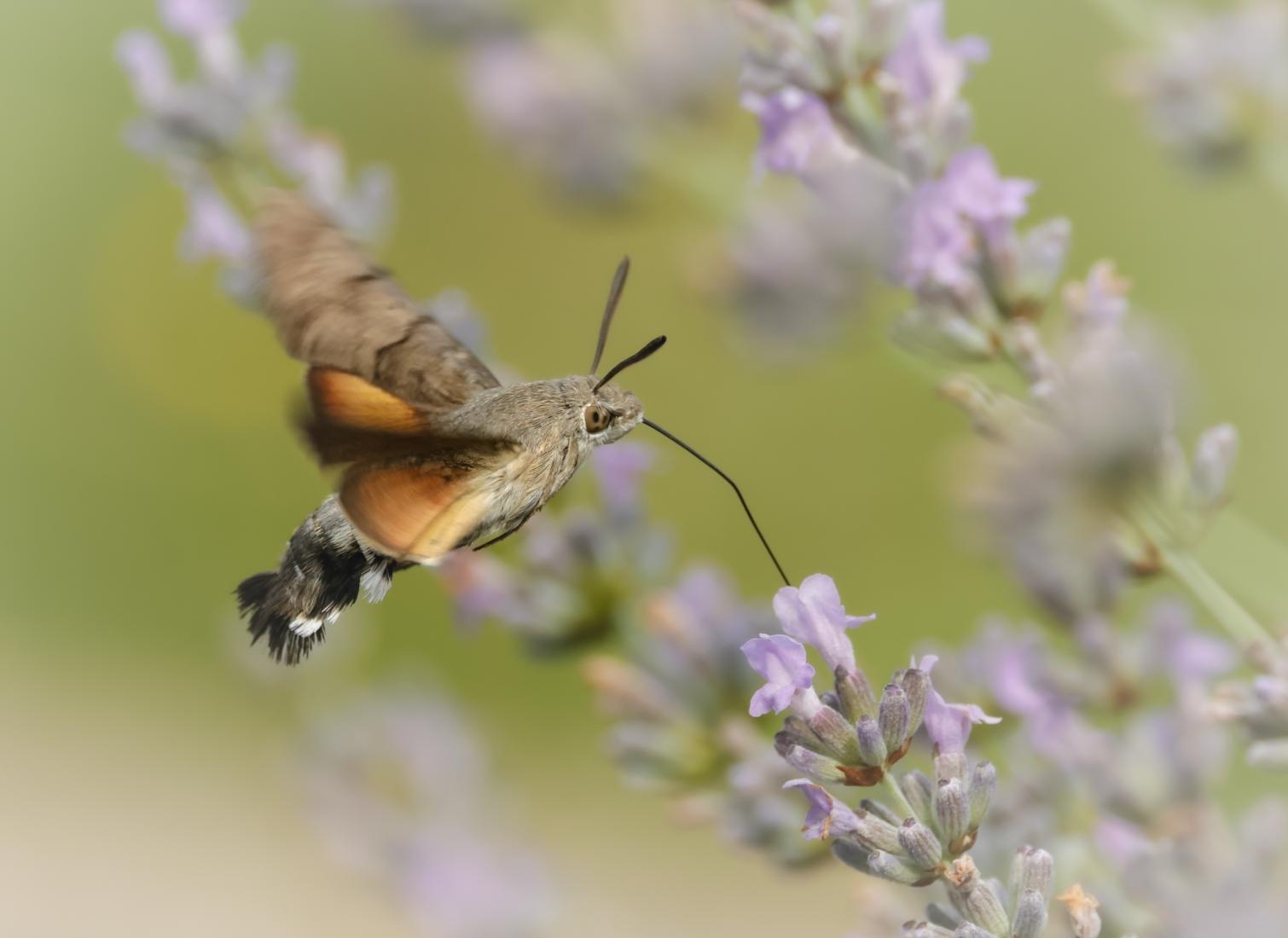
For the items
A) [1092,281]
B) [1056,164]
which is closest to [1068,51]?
[1056,164]

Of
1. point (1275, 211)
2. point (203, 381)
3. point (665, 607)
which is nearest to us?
point (665, 607)

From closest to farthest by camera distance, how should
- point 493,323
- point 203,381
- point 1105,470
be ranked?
point 1105,470, point 493,323, point 203,381

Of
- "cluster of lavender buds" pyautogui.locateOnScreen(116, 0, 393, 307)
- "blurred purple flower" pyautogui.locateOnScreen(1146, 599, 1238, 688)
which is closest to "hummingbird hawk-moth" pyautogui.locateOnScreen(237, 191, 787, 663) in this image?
"cluster of lavender buds" pyautogui.locateOnScreen(116, 0, 393, 307)

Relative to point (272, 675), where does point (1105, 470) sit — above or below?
below

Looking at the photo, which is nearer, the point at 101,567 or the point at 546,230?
the point at 546,230

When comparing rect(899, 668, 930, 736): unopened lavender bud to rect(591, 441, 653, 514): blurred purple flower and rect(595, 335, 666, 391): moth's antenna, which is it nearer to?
rect(595, 335, 666, 391): moth's antenna

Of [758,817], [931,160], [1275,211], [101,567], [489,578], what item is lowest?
[758,817]

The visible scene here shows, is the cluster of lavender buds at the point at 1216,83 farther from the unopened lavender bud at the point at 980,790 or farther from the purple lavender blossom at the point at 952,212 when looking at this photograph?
the unopened lavender bud at the point at 980,790

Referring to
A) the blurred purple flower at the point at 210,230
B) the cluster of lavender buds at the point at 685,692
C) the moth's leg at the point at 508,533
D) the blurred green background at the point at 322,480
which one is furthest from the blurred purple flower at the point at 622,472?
the blurred green background at the point at 322,480

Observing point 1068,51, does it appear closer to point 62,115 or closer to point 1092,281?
point 1092,281
